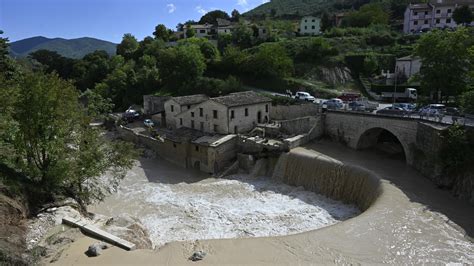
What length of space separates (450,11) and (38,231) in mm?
81144

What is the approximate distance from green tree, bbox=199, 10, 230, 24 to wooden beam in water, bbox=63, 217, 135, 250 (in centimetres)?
9394

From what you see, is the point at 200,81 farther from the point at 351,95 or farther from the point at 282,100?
the point at 351,95

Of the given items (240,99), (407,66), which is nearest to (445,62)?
(407,66)

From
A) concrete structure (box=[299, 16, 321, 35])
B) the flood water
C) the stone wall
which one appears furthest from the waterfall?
concrete structure (box=[299, 16, 321, 35])

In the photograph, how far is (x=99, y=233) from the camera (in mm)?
18969

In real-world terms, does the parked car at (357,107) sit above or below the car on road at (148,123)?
above

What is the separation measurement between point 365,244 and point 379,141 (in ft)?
64.2

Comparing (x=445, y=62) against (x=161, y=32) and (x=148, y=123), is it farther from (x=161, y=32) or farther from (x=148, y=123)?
(x=161, y=32)

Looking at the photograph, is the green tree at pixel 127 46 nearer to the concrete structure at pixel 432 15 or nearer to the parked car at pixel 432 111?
the concrete structure at pixel 432 15

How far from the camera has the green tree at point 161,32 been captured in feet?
295

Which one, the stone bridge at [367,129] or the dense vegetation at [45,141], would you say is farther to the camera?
the stone bridge at [367,129]

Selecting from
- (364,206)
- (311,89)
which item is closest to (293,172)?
(364,206)

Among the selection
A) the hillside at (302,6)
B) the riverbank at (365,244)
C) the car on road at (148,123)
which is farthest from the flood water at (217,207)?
the hillside at (302,6)

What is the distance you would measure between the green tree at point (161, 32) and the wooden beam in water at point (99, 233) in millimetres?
75395
